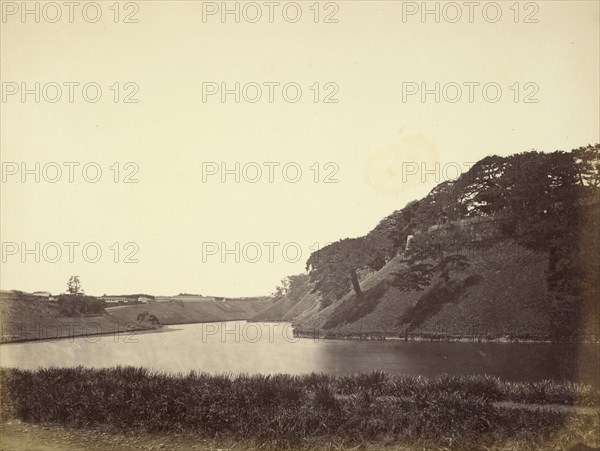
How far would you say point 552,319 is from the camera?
22.5 metres

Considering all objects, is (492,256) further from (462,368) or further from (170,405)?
(170,405)

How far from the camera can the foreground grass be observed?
34.4 feet

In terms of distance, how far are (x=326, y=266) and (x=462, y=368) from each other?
17.1 meters

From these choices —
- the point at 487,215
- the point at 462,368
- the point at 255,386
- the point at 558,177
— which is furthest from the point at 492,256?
the point at 255,386

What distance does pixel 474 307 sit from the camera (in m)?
28.7

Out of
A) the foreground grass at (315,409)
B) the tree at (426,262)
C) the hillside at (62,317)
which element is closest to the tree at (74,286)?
the hillside at (62,317)

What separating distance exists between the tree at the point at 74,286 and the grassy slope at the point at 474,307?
15.2 meters

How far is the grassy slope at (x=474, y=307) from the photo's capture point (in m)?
25.0

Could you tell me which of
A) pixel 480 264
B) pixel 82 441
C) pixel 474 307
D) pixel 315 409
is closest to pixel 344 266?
pixel 480 264

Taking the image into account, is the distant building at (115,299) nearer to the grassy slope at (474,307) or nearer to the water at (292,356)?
the water at (292,356)

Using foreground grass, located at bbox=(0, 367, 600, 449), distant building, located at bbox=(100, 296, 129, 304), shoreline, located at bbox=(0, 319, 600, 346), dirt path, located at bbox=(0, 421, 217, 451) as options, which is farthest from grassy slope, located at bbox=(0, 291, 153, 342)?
dirt path, located at bbox=(0, 421, 217, 451)

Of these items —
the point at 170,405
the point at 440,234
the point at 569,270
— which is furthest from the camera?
the point at 440,234

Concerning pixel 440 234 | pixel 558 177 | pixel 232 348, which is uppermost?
pixel 558 177

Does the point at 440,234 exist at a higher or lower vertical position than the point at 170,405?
higher
